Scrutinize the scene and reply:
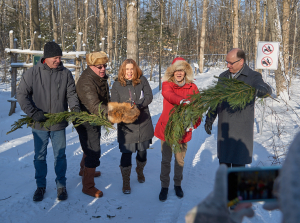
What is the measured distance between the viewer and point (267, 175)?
955 millimetres

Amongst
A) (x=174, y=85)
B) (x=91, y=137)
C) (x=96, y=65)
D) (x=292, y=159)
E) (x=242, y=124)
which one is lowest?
(x=91, y=137)

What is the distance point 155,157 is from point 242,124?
2.74 meters

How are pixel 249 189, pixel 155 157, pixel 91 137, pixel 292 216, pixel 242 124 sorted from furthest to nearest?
pixel 155 157
pixel 91 137
pixel 242 124
pixel 249 189
pixel 292 216

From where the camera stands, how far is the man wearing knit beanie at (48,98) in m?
3.50

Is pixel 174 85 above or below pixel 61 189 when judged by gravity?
above

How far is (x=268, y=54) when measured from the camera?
6559 millimetres

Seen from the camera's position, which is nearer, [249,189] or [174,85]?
[249,189]

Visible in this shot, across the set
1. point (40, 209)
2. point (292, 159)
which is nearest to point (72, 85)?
point (40, 209)

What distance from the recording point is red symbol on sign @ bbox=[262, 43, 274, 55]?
6.52m

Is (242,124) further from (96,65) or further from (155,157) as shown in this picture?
(155,157)

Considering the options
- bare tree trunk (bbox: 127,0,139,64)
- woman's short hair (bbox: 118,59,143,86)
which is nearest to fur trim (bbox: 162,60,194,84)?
woman's short hair (bbox: 118,59,143,86)

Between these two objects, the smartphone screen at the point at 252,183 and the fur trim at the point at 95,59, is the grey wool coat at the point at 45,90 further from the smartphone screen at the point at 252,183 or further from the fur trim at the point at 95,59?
the smartphone screen at the point at 252,183

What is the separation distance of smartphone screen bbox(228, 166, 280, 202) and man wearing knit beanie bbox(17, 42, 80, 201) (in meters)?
3.00

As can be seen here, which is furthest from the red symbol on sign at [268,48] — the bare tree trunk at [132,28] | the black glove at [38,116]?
the black glove at [38,116]
